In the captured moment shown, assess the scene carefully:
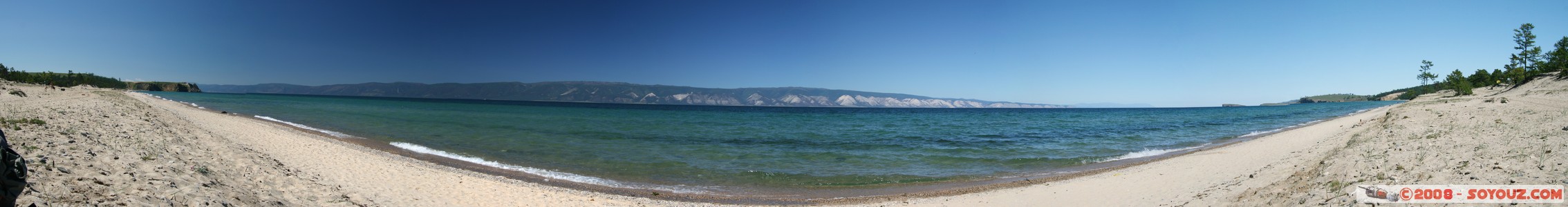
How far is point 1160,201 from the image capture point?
7934 millimetres

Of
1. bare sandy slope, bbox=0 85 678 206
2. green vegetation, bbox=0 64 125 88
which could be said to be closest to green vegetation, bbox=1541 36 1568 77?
bare sandy slope, bbox=0 85 678 206

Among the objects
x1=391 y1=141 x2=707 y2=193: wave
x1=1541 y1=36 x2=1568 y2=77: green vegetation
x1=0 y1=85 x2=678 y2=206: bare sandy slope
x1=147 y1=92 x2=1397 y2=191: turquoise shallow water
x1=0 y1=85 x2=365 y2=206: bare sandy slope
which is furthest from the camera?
x1=1541 y1=36 x2=1568 y2=77: green vegetation

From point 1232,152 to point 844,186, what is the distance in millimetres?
10988

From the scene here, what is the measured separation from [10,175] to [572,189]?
283 inches

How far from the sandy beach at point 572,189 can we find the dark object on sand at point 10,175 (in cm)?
22

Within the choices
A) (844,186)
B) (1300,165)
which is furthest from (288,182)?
(1300,165)

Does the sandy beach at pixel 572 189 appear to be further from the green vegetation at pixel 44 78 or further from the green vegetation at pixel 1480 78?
the green vegetation at pixel 1480 78

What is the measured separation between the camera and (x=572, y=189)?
11.2 m

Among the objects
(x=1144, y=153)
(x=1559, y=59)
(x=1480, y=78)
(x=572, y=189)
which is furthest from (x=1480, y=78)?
(x=572, y=189)

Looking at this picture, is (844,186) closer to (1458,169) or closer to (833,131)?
(1458,169)

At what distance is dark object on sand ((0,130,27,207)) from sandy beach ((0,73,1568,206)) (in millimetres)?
222

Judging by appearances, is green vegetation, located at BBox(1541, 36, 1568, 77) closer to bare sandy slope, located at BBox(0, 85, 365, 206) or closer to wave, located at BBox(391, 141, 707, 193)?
wave, located at BBox(391, 141, 707, 193)

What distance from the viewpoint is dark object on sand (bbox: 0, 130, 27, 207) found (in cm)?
421

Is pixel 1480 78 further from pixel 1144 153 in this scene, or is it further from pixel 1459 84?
pixel 1144 153
